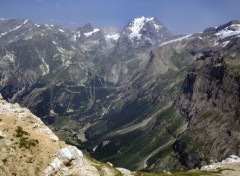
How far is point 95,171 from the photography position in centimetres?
8231

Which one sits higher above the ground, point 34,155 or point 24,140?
point 24,140

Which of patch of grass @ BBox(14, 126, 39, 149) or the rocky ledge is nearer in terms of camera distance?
the rocky ledge

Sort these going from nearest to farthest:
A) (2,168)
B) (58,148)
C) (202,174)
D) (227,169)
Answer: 1. (2,168)
2. (58,148)
3. (202,174)
4. (227,169)

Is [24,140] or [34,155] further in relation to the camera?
[24,140]

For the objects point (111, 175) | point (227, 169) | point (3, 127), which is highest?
point (3, 127)

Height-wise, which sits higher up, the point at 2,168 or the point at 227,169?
the point at 2,168

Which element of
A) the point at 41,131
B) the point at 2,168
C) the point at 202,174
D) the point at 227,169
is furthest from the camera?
the point at 227,169

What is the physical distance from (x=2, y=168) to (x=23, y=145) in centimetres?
586

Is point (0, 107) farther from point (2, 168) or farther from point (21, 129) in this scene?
point (2, 168)

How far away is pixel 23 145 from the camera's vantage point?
78.8 meters

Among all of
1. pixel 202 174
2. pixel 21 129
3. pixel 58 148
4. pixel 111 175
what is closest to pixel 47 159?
pixel 58 148

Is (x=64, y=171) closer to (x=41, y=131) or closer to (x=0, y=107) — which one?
(x=41, y=131)

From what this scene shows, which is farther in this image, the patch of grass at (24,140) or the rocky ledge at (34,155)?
the patch of grass at (24,140)

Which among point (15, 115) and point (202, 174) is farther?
point (202, 174)
